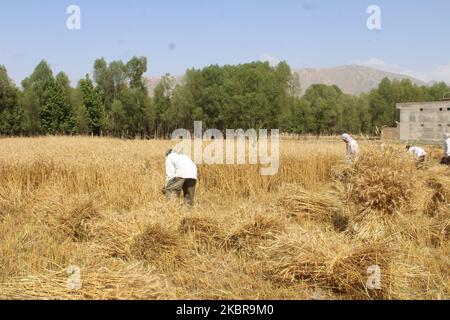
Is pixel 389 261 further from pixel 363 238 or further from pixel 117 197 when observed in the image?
pixel 117 197

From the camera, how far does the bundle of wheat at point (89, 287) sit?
332cm

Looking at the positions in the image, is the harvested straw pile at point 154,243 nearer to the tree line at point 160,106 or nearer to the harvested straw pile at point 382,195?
the harvested straw pile at point 382,195

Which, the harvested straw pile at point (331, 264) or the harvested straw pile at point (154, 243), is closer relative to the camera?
the harvested straw pile at point (331, 264)

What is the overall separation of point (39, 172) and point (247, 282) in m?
6.11

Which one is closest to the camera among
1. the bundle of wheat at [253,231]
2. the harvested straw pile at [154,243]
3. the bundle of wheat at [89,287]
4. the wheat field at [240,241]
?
the bundle of wheat at [89,287]

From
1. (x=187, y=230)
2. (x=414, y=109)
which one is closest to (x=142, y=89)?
(x=414, y=109)

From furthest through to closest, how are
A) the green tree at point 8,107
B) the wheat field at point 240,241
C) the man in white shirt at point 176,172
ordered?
the green tree at point 8,107 → the man in white shirt at point 176,172 → the wheat field at point 240,241

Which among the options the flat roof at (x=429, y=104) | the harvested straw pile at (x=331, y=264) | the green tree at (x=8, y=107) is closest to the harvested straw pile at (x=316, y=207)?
the harvested straw pile at (x=331, y=264)

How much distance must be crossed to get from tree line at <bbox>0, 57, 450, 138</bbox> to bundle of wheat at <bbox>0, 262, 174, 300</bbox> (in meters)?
34.8

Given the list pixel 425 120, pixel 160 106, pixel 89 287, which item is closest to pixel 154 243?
pixel 89 287

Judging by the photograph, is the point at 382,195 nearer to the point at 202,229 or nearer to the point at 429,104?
the point at 202,229

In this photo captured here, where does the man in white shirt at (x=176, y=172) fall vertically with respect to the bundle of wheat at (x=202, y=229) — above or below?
above

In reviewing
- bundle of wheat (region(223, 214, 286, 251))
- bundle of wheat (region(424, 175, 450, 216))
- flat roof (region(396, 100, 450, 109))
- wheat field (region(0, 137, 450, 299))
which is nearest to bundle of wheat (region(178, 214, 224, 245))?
wheat field (region(0, 137, 450, 299))
